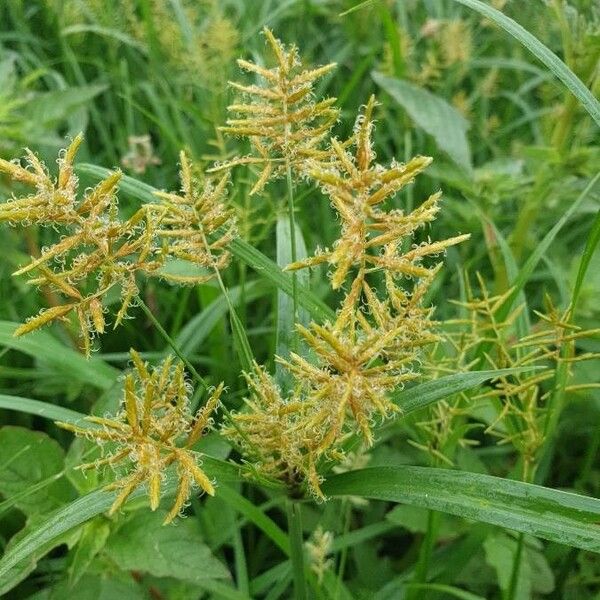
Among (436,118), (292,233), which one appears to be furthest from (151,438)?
(436,118)

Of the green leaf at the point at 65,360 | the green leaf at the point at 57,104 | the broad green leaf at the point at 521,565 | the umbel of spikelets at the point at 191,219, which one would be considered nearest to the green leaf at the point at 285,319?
the umbel of spikelets at the point at 191,219

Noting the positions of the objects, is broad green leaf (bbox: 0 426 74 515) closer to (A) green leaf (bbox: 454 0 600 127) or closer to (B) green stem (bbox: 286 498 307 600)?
(B) green stem (bbox: 286 498 307 600)

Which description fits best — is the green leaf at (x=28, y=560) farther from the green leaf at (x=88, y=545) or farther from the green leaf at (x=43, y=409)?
the green leaf at (x=43, y=409)

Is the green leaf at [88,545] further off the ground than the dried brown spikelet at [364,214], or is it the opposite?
the dried brown spikelet at [364,214]

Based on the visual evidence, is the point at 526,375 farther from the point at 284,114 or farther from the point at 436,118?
the point at 436,118

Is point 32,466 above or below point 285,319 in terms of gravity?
below

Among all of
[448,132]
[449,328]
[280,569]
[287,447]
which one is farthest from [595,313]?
[287,447]
